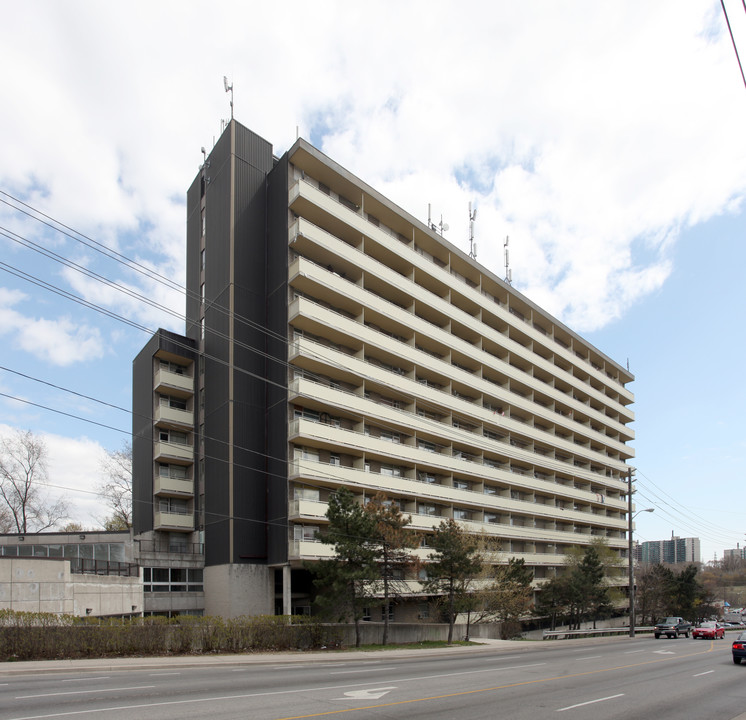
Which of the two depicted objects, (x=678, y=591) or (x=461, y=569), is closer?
(x=461, y=569)

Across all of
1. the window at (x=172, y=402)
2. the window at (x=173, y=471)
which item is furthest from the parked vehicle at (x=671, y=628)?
the window at (x=172, y=402)

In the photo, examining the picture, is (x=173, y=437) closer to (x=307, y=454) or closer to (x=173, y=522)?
(x=173, y=522)

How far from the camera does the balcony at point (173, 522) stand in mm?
41625

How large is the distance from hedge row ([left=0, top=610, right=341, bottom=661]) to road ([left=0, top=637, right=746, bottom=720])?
1.67 meters

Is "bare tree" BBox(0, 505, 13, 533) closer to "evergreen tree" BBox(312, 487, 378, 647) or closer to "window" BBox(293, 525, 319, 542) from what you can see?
"window" BBox(293, 525, 319, 542)

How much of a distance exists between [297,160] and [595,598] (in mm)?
42226

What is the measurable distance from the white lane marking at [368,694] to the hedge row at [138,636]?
10325mm

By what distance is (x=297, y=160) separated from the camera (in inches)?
1588

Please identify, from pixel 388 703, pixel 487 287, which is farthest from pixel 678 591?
pixel 388 703

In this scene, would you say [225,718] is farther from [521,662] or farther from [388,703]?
[521,662]

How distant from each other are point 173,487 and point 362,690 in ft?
102

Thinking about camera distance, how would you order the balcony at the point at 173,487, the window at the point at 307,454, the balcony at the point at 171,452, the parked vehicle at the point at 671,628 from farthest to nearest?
the parked vehicle at the point at 671,628 → the balcony at the point at 171,452 → the balcony at the point at 173,487 → the window at the point at 307,454

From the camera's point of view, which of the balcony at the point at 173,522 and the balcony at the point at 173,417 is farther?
the balcony at the point at 173,417

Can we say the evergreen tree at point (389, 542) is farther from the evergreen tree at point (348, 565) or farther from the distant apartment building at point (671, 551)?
the distant apartment building at point (671, 551)
